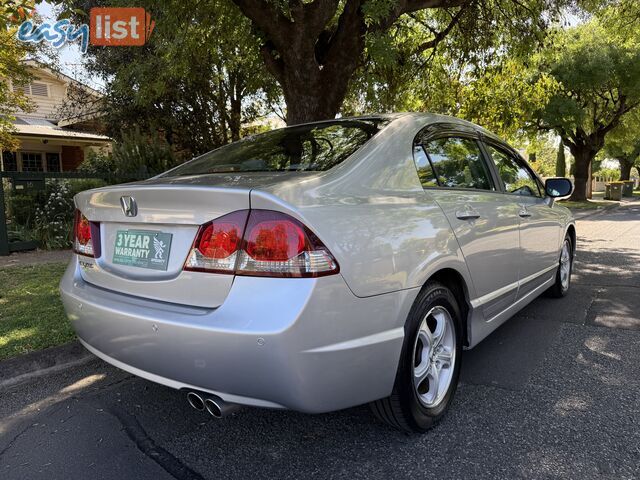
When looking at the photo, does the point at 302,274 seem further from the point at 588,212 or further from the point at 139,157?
the point at 588,212

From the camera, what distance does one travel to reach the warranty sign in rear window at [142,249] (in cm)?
219

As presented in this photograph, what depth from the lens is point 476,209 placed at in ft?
9.73

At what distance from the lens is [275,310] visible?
1855 millimetres

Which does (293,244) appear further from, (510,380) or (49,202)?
(49,202)

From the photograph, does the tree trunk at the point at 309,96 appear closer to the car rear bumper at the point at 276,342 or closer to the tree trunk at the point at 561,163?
the car rear bumper at the point at 276,342

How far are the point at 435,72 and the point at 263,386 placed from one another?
398 inches

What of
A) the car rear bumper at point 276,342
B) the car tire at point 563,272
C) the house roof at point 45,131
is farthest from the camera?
the house roof at point 45,131

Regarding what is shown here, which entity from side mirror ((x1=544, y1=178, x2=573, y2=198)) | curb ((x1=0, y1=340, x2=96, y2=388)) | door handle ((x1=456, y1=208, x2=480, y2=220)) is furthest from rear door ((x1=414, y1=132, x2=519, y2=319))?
curb ((x1=0, y1=340, x2=96, y2=388))

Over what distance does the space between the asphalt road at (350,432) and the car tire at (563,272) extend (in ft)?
4.54

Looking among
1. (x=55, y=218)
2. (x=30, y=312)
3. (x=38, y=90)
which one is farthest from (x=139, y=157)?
(x=38, y=90)

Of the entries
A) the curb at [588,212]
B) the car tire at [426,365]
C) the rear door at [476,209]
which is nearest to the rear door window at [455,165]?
the rear door at [476,209]

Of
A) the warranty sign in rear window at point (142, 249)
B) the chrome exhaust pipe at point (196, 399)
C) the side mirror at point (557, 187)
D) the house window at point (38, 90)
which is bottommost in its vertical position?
the chrome exhaust pipe at point (196, 399)

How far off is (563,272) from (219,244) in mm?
4349

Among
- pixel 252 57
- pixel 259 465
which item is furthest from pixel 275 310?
pixel 252 57
